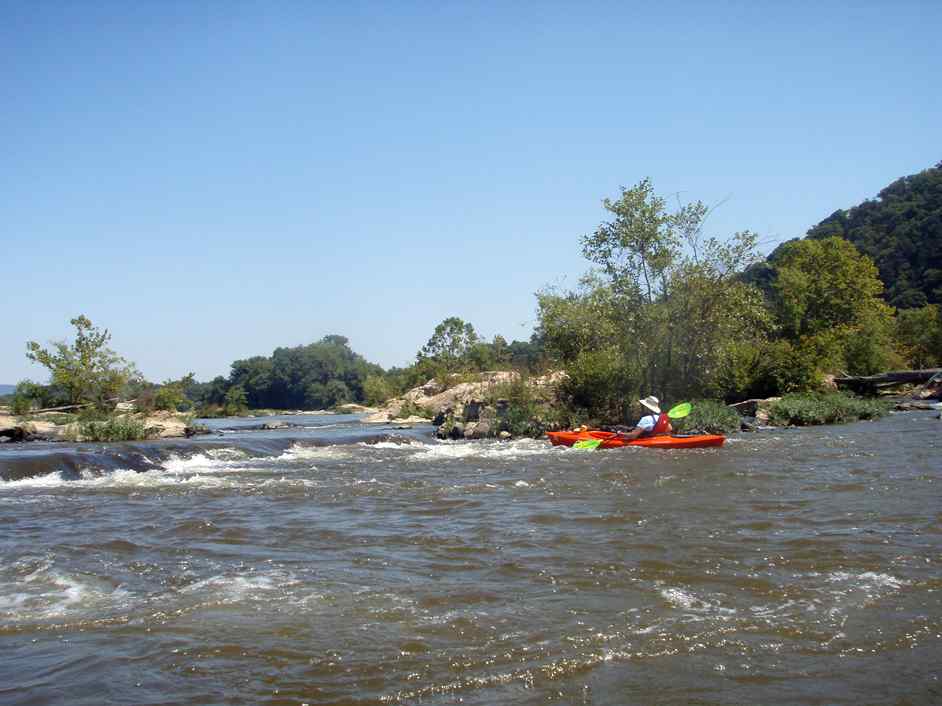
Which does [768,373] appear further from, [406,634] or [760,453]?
[406,634]

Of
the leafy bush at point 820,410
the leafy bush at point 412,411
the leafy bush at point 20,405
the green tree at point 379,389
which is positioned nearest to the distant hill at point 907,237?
the leafy bush at point 820,410

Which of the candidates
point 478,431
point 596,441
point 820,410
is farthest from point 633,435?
point 820,410

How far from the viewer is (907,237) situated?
2311 inches

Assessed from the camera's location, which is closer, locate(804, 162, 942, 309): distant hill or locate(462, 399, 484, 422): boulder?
locate(462, 399, 484, 422): boulder

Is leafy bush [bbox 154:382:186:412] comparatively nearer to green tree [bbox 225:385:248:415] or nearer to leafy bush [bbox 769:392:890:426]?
green tree [bbox 225:385:248:415]

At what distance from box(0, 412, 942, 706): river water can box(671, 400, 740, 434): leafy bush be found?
7160 mm

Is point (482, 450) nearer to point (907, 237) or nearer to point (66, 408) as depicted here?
point (66, 408)

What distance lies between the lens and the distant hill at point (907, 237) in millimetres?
55312

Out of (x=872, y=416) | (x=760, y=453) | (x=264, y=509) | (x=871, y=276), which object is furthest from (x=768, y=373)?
(x=264, y=509)

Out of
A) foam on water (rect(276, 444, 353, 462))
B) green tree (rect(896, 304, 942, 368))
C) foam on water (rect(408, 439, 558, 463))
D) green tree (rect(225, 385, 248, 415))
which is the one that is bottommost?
foam on water (rect(408, 439, 558, 463))

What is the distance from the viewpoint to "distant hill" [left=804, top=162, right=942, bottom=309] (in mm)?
55312

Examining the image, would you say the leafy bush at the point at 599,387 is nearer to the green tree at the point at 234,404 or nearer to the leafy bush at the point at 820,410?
the leafy bush at the point at 820,410

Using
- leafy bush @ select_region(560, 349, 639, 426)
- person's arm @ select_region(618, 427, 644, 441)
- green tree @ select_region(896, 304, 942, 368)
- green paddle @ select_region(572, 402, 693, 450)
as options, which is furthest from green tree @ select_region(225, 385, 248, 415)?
green tree @ select_region(896, 304, 942, 368)

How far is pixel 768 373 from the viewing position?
24703 millimetres
